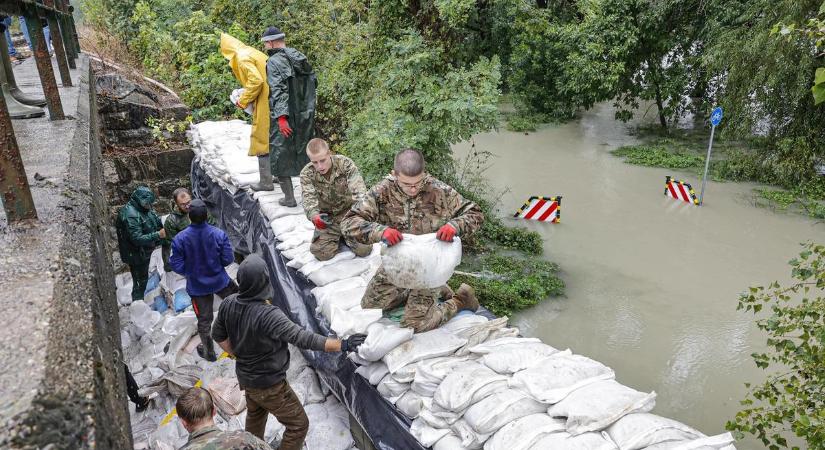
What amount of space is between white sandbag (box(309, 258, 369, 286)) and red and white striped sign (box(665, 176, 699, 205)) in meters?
6.48

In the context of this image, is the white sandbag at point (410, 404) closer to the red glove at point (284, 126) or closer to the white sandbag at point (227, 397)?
the white sandbag at point (227, 397)

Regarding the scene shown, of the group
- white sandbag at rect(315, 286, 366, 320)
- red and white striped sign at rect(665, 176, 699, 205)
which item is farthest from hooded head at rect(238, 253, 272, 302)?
red and white striped sign at rect(665, 176, 699, 205)

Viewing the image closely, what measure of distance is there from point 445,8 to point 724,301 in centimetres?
450

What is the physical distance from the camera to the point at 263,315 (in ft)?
8.84

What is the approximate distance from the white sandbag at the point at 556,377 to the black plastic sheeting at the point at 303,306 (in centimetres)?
63

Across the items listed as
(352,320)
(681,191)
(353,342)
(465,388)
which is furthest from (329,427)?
(681,191)

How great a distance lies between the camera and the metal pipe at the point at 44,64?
119 inches

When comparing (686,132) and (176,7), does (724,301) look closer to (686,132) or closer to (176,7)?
(686,132)

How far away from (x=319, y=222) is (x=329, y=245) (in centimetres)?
24

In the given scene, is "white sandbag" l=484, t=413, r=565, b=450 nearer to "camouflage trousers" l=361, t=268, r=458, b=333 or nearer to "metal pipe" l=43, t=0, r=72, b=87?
"camouflage trousers" l=361, t=268, r=458, b=333

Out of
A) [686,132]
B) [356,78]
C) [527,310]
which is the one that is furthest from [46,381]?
[686,132]

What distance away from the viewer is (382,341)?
2947mm

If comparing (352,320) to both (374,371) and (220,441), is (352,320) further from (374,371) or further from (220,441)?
(220,441)

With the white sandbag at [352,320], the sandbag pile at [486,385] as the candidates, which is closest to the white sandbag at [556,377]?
the sandbag pile at [486,385]
